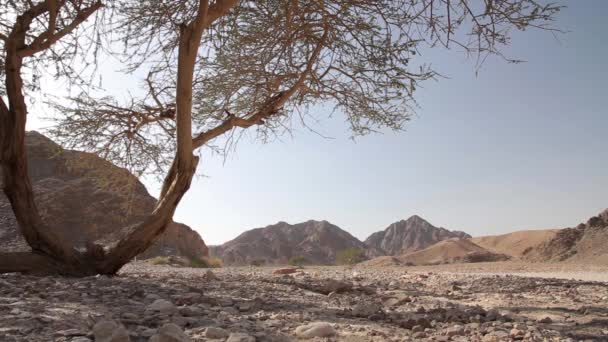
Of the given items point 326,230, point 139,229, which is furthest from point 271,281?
point 326,230

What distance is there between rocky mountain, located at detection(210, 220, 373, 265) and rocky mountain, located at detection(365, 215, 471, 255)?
11.4 feet

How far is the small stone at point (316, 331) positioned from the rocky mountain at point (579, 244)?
52.6 feet

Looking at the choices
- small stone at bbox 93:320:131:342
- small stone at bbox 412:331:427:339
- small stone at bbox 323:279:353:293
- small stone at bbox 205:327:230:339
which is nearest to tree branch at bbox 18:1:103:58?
small stone at bbox 323:279:353:293

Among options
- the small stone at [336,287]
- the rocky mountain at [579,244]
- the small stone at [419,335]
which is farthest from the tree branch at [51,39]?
Result: the rocky mountain at [579,244]

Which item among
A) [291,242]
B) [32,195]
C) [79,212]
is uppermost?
[291,242]

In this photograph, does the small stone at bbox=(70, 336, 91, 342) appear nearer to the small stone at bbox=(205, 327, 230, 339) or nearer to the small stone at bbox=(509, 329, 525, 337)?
the small stone at bbox=(205, 327, 230, 339)

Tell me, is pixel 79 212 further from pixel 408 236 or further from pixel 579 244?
pixel 408 236

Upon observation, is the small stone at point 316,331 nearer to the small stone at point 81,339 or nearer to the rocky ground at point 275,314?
the rocky ground at point 275,314

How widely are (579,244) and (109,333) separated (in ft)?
63.4

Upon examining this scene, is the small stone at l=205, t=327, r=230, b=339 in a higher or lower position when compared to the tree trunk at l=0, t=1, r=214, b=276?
lower

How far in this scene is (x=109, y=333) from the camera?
272cm

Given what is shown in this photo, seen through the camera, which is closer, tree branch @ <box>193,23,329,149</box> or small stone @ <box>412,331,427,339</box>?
small stone @ <box>412,331,427,339</box>

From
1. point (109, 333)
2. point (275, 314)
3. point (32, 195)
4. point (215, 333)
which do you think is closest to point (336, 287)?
point (275, 314)

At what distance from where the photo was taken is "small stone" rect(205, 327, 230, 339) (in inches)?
117
